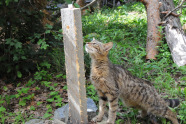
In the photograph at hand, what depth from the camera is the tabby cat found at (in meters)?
3.49

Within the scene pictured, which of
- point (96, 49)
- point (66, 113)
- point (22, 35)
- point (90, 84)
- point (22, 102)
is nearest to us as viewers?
point (96, 49)

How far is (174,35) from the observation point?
5914 millimetres

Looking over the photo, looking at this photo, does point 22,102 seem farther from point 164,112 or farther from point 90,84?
point 164,112

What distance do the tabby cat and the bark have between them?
214 cm

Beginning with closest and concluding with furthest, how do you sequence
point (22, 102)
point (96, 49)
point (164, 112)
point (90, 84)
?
point (96, 49) → point (164, 112) → point (22, 102) → point (90, 84)

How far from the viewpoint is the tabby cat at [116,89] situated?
11.5 feet

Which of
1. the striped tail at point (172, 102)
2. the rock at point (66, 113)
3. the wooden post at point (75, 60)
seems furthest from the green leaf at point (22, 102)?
the striped tail at point (172, 102)

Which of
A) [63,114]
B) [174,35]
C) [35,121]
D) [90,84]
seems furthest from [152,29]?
[35,121]

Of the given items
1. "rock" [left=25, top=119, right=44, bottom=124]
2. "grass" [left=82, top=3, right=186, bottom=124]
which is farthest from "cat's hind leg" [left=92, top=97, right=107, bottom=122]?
"rock" [left=25, top=119, right=44, bottom=124]

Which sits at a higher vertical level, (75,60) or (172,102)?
(75,60)

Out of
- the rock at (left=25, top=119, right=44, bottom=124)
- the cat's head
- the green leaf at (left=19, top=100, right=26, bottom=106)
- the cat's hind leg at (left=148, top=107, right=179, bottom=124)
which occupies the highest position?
the cat's head

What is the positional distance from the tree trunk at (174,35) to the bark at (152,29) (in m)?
0.29

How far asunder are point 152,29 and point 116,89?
3.20 metres

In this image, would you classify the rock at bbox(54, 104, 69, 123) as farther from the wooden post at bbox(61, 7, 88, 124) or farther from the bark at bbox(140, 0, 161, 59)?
the bark at bbox(140, 0, 161, 59)
